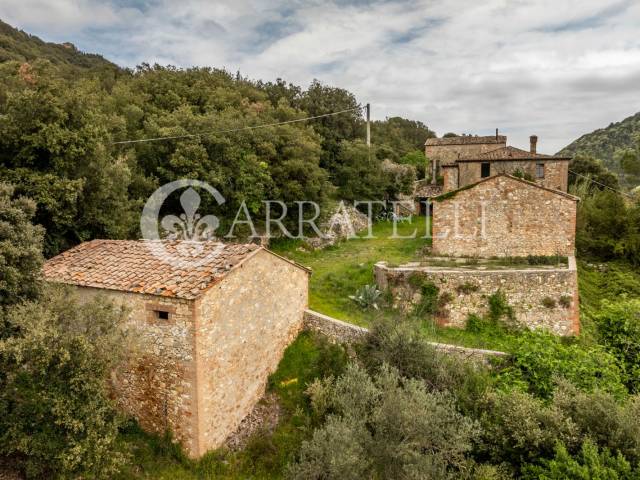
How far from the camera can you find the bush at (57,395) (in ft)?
21.5

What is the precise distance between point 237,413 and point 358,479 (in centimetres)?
359

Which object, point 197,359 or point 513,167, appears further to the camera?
point 513,167

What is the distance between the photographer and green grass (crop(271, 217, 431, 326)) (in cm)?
1409

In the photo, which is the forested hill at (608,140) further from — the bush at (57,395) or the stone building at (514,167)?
the bush at (57,395)

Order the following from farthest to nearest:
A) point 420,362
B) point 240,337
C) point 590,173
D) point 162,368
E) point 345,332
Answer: point 590,173 → point 345,332 → point 420,362 → point 240,337 → point 162,368

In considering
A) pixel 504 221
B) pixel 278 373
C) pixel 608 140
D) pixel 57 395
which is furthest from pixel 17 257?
pixel 608 140

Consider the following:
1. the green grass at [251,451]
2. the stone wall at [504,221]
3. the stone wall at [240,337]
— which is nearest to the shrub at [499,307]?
the stone wall at [504,221]

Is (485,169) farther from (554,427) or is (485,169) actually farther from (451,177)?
(554,427)

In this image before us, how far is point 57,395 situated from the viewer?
6652mm

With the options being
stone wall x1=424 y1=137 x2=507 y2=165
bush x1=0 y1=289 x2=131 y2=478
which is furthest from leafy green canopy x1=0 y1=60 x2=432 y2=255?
stone wall x1=424 y1=137 x2=507 y2=165

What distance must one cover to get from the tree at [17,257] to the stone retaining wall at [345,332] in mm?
6886

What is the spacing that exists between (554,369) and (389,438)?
5309 mm

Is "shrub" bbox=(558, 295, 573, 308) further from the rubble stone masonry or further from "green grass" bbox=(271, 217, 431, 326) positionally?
the rubble stone masonry

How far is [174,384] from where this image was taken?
8578 mm
